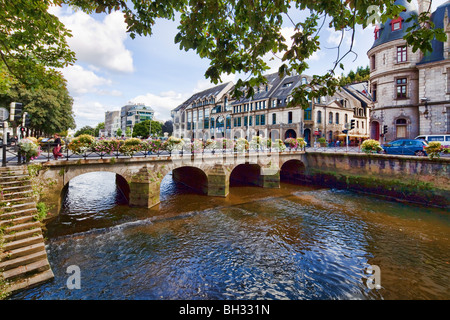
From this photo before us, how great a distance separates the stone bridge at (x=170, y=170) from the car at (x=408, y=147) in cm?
808

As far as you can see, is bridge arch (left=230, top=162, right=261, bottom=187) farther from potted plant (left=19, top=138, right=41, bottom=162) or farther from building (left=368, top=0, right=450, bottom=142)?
potted plant (left=19, top=138, right=41, bottom=162)

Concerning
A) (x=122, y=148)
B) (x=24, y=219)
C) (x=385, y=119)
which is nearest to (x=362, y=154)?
(x=385, y=119)

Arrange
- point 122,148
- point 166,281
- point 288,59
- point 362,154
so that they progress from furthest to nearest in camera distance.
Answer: point 362,154 < point 122,148 < point 166,281 < point 288,59

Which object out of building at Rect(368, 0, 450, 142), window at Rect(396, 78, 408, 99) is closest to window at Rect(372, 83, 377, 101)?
building at Rect(368, 0, 450, 142)

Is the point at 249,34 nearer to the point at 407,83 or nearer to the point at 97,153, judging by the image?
the point at 97,153

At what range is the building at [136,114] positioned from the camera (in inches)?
4289

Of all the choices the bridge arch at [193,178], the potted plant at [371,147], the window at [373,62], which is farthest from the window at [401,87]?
the bridge arch at [193,178]

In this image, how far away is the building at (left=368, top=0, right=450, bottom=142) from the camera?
2266 cm

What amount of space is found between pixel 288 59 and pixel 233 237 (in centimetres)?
893

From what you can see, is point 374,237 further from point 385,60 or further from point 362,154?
point 385,60

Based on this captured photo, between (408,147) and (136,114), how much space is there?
108802 mm

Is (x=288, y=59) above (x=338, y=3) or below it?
below

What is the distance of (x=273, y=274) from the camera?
808cm
